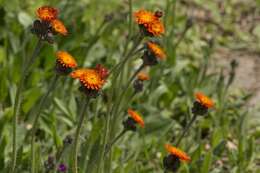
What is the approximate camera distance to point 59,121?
160 inches

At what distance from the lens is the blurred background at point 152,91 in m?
3.83

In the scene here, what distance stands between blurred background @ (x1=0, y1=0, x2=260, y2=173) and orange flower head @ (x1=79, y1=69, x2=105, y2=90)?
82 centimetres

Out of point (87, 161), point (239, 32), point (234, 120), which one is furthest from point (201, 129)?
point (239, 32)

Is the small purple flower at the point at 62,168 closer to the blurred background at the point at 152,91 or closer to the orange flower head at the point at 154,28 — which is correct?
the blurred background at the point at 152,91

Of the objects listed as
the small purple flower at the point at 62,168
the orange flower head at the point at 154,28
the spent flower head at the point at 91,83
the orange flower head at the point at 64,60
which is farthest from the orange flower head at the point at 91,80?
the small purple flower at the point at 62,168

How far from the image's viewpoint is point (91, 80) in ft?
7.95

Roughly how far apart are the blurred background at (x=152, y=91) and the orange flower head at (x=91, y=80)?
0.82 metres

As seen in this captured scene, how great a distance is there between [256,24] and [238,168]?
10.8 ft

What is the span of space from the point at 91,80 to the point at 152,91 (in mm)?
2097

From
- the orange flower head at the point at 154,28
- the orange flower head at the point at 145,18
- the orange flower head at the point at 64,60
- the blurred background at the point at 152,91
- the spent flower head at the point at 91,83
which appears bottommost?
the blurred background at the point at 152,91

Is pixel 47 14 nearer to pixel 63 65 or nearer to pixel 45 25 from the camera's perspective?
pixel 45 25

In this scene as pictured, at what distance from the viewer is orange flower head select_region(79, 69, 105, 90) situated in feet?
7.86

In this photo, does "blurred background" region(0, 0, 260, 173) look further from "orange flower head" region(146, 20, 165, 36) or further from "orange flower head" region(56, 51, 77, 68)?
"orange flower head" region(146, 20, 165, 36)

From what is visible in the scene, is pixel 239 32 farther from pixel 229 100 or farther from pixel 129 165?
pixel 129 165
